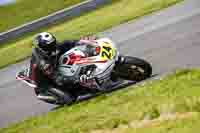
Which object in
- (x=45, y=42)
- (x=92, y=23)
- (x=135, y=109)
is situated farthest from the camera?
(x=92, y=23)

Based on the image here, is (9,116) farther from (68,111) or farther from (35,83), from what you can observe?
(68,111)

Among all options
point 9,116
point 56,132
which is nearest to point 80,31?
point 9,116

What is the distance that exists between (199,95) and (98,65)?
397 cm

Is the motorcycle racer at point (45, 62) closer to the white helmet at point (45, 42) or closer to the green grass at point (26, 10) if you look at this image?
the white helmet at point (45, 42)

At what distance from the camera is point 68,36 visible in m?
20.9

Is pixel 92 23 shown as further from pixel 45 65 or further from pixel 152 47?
pixel 45 65

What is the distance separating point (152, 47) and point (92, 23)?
6.99 metres

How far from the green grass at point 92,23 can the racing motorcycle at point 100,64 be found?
7673mm

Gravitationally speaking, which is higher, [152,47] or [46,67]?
[46,67]

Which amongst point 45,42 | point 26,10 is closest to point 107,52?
point 45,42

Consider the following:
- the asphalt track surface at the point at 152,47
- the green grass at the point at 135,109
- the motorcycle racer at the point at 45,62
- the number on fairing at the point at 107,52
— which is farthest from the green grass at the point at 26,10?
the green grass at the point at 135,109

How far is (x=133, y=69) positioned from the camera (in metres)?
11.7

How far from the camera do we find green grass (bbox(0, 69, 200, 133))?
7684mm

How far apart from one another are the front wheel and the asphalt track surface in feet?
2.18
